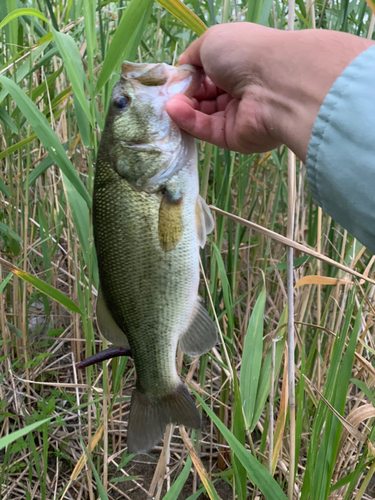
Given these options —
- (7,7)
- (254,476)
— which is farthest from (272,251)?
(7,7)

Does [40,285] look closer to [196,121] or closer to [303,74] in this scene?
[196,121]

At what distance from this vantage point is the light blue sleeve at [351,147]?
81 centimetres

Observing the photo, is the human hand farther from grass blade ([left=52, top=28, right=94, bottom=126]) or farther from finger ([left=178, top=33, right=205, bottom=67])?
grass blade ([left=52, top=28, right=94, bottom=126])

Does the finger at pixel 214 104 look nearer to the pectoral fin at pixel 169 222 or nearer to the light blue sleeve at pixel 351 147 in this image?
the pectoral fin at pixel 169 222

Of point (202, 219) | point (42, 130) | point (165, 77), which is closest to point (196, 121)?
point (165, 77)

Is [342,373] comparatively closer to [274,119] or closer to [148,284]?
[148,284]

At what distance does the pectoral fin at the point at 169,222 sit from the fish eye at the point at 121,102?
253 mm

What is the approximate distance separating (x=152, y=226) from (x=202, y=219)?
0.14 meters

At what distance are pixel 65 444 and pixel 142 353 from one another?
3.20 feet

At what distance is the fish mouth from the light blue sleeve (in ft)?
1.25

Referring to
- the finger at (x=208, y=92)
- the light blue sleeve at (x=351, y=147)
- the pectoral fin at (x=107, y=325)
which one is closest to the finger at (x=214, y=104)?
the finger at (x=208, y=92)

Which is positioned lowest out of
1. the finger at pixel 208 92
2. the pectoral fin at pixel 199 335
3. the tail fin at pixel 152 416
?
the tail fin at pixel 152 416

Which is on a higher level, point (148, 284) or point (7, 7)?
point (7, 7)

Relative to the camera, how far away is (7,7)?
1367 millimetres
